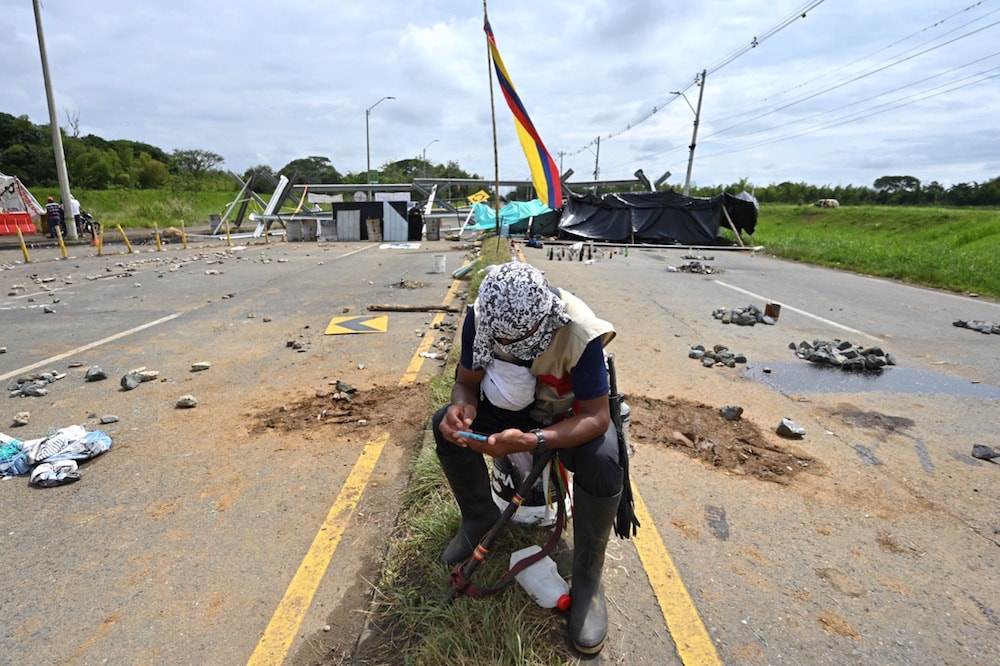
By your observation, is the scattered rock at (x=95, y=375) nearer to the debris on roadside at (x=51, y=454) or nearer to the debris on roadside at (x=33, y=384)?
the debris on roadside at (x=33, y=384)

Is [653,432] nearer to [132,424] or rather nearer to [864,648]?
[864,648]

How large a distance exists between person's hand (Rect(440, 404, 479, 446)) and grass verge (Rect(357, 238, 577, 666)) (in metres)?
0.61

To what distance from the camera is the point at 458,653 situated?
1.87m

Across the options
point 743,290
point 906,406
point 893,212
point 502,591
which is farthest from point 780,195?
point 502,591

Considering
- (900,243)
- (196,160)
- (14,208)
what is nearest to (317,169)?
(196,160)

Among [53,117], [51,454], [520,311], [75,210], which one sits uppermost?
[53,117]

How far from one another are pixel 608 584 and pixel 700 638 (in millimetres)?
411

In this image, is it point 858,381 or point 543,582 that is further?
point 858,381

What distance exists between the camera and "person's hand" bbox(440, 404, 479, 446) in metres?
2.12

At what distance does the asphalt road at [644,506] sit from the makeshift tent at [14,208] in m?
23.3

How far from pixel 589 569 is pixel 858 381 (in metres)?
4.27

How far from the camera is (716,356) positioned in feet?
18.5

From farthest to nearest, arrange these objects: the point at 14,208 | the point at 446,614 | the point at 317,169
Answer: the point at 317,169
the point at 14,208
the point at 446,614

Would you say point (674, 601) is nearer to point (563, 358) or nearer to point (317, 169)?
point (563, 358)
